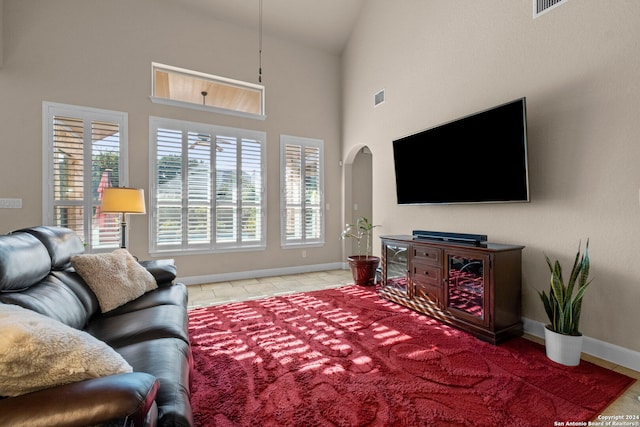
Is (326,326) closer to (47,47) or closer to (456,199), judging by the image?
(456,199)

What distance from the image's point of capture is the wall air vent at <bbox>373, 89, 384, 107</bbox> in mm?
4363

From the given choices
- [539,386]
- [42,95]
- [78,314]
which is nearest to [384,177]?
[539,386]

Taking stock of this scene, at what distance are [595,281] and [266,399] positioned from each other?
2505mm

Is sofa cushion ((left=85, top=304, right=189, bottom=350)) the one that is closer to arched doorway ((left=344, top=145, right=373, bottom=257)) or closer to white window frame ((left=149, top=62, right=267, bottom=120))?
white window frame ((left=149, top=62, right=267, bottom=120))

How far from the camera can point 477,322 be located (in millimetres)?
2449

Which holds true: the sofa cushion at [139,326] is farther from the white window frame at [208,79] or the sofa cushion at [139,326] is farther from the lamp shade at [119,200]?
the white window frame at [208,79]

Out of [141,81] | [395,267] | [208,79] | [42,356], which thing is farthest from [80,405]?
[208,79]

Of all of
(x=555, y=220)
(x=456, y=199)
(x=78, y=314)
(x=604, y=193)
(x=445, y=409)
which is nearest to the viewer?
(x=445, y=409)

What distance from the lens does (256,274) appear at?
4.65 metres

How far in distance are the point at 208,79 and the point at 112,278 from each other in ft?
11.1

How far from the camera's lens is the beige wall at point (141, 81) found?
3.30 meters

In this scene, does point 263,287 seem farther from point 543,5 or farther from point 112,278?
point 543,5

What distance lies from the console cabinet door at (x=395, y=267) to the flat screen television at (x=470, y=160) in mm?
645

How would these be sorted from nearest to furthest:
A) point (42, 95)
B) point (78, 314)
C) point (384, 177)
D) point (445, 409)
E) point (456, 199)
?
point (445, 409), point (78, 314), point (456, 199), point (42, 95), point (384, 177)
